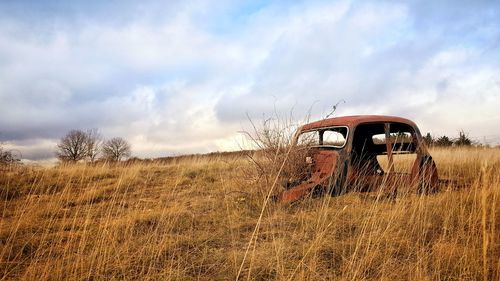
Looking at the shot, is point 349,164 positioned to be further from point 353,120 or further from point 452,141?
point 452,141

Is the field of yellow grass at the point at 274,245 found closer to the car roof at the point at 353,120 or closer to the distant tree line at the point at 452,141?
the car roof at the point at 353,120

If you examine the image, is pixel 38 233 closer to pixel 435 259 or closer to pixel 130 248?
pixel 130 248

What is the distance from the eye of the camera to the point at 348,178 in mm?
5527

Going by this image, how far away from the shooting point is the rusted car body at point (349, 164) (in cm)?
546

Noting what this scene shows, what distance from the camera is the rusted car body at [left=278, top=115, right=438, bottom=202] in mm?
5461

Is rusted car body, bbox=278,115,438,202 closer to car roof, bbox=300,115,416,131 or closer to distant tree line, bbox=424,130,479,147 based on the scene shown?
car roof, bbox=300,115,416,131

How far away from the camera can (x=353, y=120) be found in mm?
5895

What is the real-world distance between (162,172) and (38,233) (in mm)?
7848

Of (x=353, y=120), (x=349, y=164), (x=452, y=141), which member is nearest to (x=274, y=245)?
(x=349, y=164)

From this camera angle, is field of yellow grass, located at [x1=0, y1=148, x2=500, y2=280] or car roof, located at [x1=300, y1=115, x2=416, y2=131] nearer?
field of yellow grass, located at [x1=0, y1=148, x2=500, y2=280]

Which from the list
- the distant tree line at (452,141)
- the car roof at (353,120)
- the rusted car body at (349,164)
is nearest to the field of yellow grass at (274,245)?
the rusted car body at (349,164)

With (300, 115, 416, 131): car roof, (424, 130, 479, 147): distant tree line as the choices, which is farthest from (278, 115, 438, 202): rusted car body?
(424, 130, 479, 147): distant tree line

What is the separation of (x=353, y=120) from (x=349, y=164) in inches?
31.8

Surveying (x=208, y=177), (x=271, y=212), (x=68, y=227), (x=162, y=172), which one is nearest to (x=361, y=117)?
(x=271, y=212)
